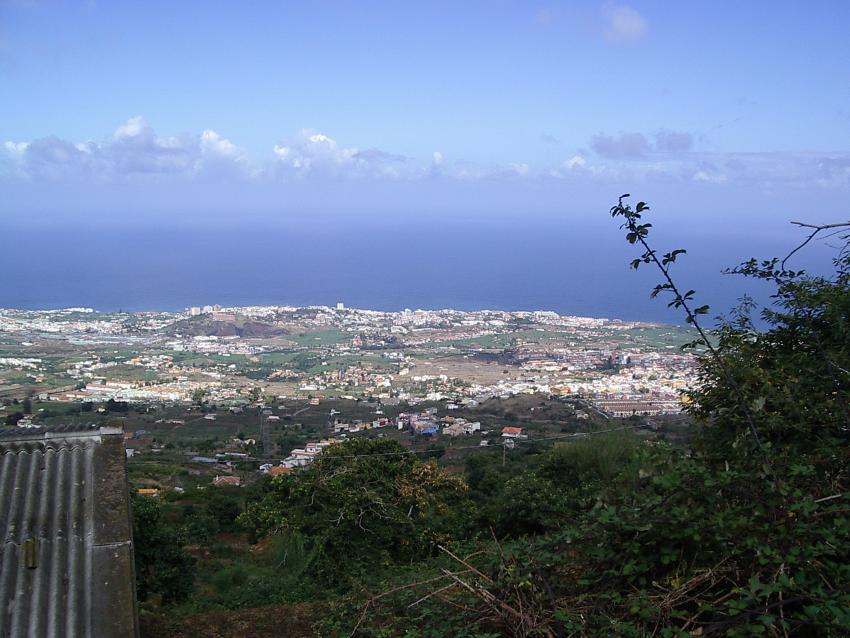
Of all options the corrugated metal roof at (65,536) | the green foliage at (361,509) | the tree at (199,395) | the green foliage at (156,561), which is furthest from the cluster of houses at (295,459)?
the corrugated metal roof at (65,536)

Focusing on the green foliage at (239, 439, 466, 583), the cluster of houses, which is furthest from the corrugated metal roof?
the cluster of houses

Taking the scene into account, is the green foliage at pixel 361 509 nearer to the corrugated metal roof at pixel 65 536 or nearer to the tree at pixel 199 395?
the corrugated metal roof at pixel 65 536

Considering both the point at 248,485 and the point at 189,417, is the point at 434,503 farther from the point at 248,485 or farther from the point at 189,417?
the point at 189,417

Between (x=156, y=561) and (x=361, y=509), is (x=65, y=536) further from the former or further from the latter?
(x=361, y=509)

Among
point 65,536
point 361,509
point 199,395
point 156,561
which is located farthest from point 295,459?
point 199,395

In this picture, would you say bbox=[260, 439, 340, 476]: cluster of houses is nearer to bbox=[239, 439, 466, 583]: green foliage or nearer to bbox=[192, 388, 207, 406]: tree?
bbox=[239, 439, 466, 583]: green foliage

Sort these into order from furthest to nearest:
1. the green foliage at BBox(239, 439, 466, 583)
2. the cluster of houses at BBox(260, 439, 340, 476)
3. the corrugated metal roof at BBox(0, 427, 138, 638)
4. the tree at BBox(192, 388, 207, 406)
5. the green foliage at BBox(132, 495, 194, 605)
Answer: the tree at BBox(192, 388, 207, 406), the cluster of houses at BBox(260, 439, 340, 476), the green foliage at BBox(239, 439, 466, 583), the green foliage at BBox(132, 495, 194, 605), the corrugated metal roof at BBox(0, 427, 138, 638)

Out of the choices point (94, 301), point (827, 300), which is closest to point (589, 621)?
point (827, 300)

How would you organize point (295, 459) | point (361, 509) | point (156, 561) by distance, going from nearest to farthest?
point (156, 561), point (361, 509), point (295, 459)
